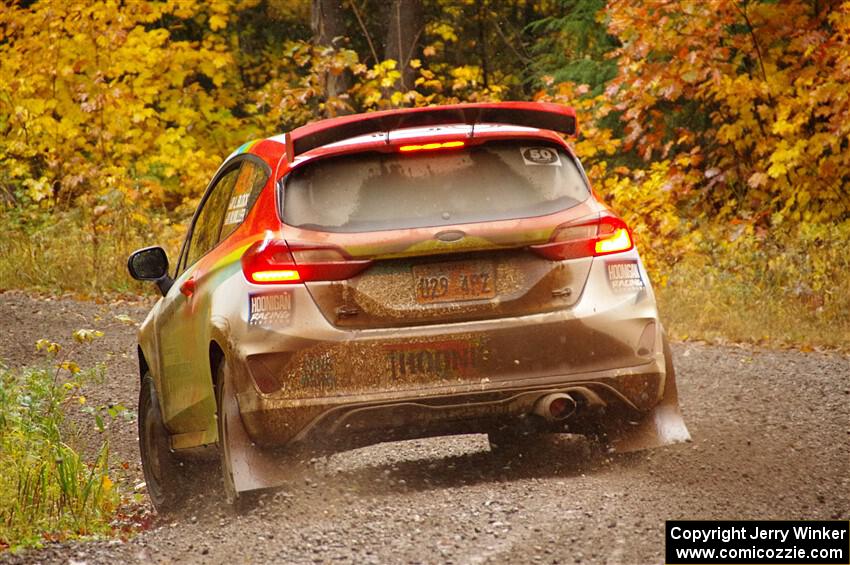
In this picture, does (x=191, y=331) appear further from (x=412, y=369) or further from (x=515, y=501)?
(x=515, y=501)

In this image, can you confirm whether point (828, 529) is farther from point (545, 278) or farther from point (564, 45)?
point (564, 45)

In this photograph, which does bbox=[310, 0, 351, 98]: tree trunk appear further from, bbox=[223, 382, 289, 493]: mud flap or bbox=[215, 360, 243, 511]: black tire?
bbox=[223, 382, 289, 493]: mud flap

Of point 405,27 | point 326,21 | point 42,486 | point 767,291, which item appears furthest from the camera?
point 405,27

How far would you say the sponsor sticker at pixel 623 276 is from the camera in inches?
240

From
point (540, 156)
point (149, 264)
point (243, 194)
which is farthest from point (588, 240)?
point (149, 264)

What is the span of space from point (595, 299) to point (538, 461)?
136 cm

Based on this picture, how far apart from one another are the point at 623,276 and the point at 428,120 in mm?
1120

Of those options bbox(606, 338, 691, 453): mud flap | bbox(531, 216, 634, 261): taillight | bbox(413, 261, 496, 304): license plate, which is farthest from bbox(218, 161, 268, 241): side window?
bbox(606, 338, 691, 453): mud flap

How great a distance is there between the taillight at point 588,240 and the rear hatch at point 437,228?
0.03 meters

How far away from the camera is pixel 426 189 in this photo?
6055 mm

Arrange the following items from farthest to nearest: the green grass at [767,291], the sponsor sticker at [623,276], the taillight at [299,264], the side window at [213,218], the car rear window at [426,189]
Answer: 1. the green grass at [767,291]
2. the side window at [213,218]
3. the sponsor sticker at [623,276]
4. the car rear window at [426,189]
5. the taillight at [299,264]

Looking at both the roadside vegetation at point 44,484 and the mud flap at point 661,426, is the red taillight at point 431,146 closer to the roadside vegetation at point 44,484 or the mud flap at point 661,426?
the mud flap at point 661,426

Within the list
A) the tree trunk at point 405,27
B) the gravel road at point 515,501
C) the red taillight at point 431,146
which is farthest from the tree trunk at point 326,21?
the red taillight at point 431,146

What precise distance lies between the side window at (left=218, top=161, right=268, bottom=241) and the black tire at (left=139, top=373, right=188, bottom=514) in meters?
1.20
